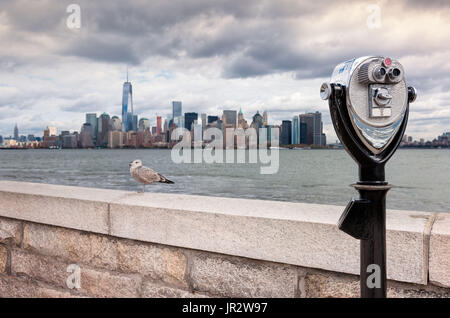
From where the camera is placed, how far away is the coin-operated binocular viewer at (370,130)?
1465mm

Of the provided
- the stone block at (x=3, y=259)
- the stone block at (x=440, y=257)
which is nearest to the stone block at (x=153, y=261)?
the stone block at (x=3, y=259)

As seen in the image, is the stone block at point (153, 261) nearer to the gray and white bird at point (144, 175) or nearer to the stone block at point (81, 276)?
the stone block at point (81, 276)

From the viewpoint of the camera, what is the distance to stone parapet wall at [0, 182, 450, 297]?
1750 millimetres

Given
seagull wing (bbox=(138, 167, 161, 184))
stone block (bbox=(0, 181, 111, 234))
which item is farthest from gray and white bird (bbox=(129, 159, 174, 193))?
stone block (bbox=(0, 181, 111, 234))

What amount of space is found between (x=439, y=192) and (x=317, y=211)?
31764 mm

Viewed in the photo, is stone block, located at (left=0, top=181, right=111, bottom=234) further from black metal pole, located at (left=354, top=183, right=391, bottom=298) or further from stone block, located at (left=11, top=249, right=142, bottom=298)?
black metal pole, located at (left=354, top=183, right=391, bottom=298)

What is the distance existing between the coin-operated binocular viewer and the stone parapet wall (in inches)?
11.3

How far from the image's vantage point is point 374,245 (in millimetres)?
1512

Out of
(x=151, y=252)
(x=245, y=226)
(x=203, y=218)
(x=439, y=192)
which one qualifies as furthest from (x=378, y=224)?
(x=439, y=192)

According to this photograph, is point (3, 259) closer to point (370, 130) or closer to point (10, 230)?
point (10, 230)

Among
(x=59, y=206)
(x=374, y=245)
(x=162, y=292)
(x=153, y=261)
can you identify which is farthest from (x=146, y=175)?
(x=374, y=245)

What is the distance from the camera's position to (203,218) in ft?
7.07
